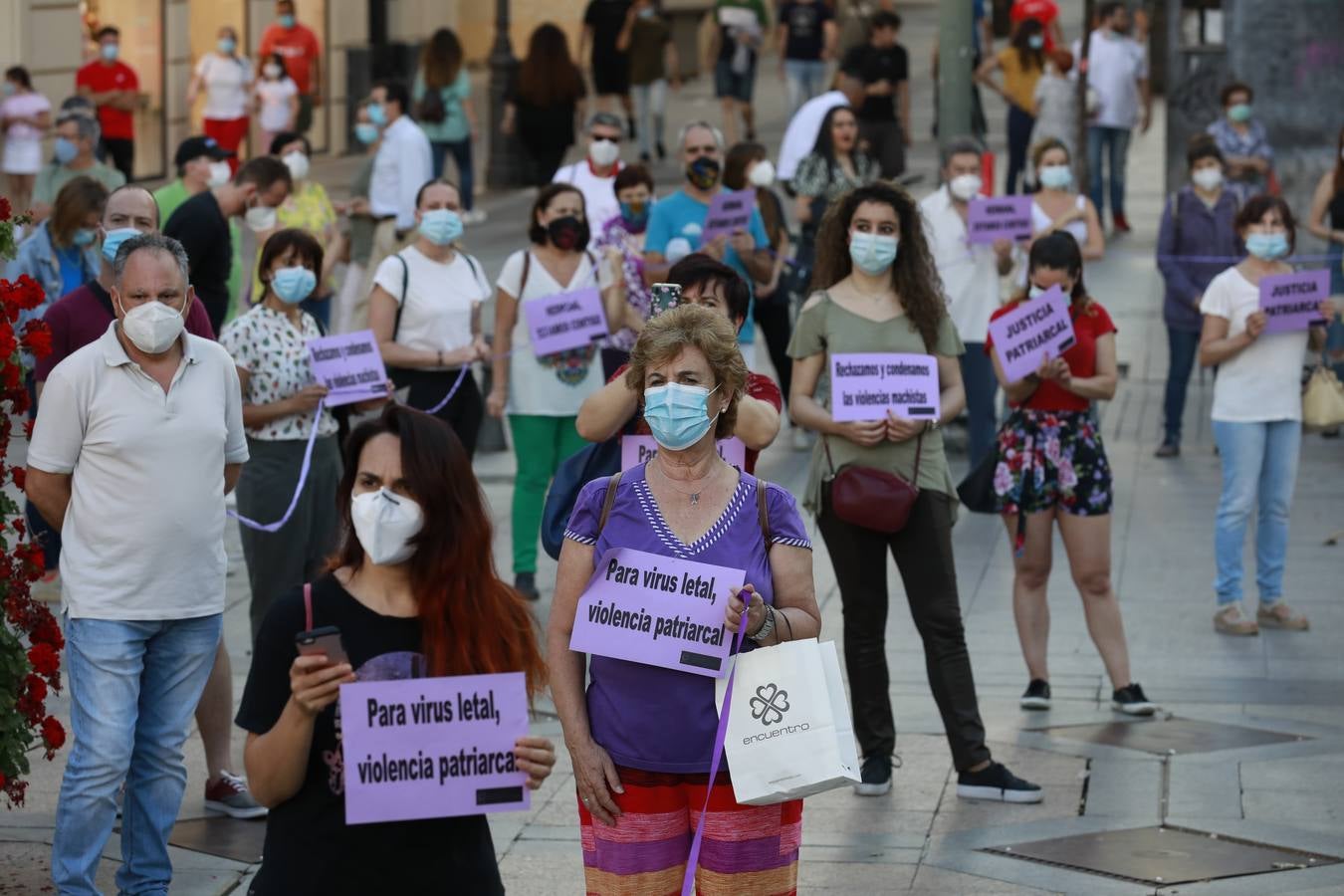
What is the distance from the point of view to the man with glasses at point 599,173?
1262cm

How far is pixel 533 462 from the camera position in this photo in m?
10.2

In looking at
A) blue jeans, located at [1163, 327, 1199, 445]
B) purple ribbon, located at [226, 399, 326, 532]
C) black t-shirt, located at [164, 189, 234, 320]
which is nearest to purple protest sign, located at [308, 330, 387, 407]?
purple ribbon, located at [226, 399, 326, 532]

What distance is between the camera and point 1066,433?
27.6 ft

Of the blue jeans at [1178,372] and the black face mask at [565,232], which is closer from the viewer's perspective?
the black face mask at [565,232]

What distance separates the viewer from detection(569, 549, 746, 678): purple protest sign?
189 inches

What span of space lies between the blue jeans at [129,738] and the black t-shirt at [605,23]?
20046mm

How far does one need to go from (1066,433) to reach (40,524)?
3.83m

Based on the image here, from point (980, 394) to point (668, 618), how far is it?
758 centimetres

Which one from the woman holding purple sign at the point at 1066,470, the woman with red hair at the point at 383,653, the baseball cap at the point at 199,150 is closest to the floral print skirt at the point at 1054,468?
the woman holding purple sign at the point at 1066,470

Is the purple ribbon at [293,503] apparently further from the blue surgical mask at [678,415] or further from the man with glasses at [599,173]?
the man with glasses at [599,173]

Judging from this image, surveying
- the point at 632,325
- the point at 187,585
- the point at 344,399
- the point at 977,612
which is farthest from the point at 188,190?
the point at 187,585

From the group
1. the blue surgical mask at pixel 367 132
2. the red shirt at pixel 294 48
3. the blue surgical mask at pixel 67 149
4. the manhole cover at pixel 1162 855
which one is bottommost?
the manhole cover at pixel 1162 855

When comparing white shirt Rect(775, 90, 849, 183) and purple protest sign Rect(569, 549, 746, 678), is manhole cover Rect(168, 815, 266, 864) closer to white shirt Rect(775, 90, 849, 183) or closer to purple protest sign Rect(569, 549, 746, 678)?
purple protest sign Rect(569, 549, 746, 678)

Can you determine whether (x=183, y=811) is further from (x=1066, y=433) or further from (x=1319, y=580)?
(x=1319, y=580)
